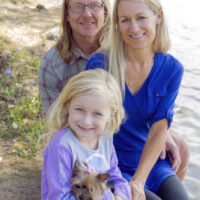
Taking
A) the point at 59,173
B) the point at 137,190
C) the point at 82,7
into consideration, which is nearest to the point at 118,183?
the point at 137,190

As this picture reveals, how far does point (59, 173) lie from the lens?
196 centimetres

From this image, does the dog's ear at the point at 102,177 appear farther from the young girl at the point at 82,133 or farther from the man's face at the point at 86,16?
the man's face at the point at 86,16

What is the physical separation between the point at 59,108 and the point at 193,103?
382 centimetres

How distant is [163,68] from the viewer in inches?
106

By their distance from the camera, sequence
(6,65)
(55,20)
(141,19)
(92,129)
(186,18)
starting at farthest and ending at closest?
(186,18) < (55,20) < (6,65) < (141,19) < (92,129)

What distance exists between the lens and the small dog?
1.93 m

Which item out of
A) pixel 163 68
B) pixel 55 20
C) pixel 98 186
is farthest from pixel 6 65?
pixel 98 186

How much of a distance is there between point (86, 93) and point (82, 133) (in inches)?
9.7

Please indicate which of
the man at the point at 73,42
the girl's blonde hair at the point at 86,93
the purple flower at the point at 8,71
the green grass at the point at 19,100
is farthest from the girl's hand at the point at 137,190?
the purple flower at the point at 8,71

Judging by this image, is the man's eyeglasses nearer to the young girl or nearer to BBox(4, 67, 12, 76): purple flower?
the young girl

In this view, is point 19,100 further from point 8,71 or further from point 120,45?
point 120,45

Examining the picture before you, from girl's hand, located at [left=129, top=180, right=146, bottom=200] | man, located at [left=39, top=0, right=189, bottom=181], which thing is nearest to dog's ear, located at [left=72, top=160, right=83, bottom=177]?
girl's hand, located at [left=129, top=180, right=146, bottom=200]

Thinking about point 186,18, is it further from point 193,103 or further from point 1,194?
point 1,194

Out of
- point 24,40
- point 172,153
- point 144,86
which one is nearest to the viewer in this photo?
point 144,86
